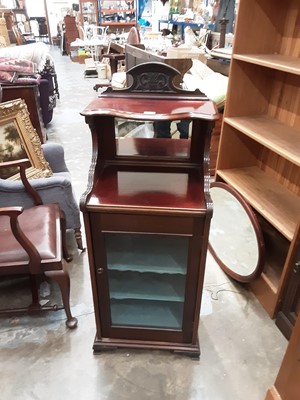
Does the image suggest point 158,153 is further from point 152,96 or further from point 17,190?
point 17,190

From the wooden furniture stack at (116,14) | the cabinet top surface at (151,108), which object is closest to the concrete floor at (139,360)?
the cabinet top surface at (151,108)

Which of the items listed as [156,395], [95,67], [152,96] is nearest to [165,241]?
[152,96]

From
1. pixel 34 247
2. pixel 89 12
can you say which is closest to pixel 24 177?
pixel 34 247

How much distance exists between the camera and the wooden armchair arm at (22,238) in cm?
131

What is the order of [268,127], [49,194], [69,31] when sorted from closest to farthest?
[268,127], [49,194], [69,31]

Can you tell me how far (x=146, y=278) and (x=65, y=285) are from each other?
1.40 ft

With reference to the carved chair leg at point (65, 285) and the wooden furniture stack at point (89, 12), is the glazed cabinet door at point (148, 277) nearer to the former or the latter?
the carved chair leg at point (65, 285)

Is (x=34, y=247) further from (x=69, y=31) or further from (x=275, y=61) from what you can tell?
(x=69, y=31)

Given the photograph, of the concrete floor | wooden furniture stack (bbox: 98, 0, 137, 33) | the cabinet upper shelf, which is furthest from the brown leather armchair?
wooden furniture stack (bbox: 98, 0, 137, 33)

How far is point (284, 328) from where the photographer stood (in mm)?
1614

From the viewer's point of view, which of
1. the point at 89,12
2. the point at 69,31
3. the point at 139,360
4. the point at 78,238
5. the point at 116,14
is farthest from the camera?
the point at 69,31

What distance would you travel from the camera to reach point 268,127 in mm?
1679

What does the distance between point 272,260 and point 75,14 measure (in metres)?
11.7

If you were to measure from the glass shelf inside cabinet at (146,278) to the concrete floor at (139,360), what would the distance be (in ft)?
0.75
